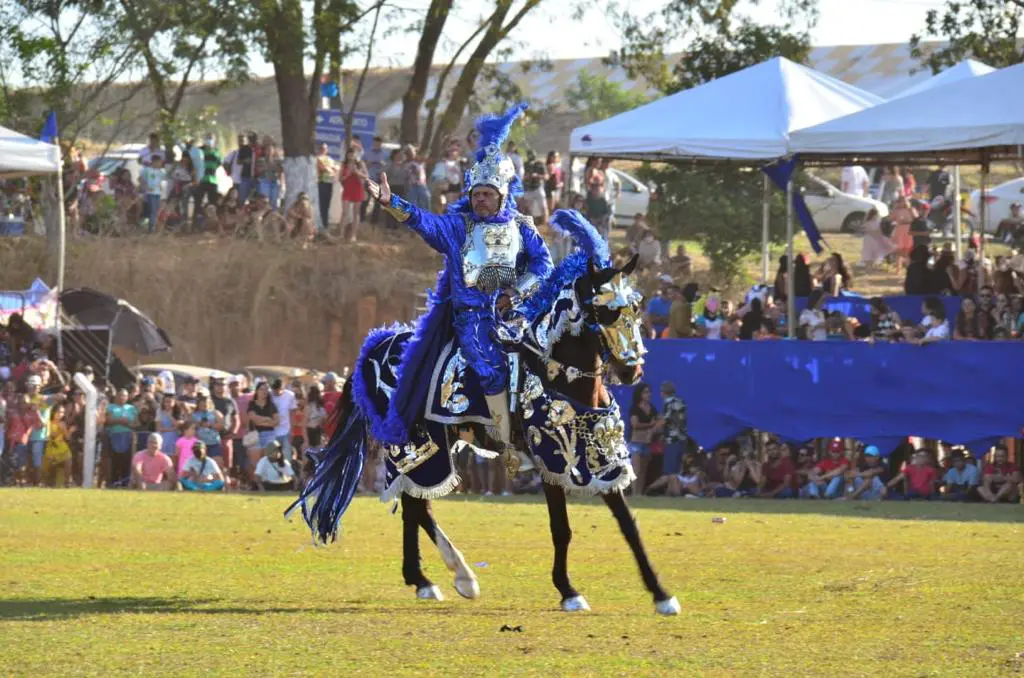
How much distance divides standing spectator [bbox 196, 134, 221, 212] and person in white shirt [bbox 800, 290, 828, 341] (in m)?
14.2

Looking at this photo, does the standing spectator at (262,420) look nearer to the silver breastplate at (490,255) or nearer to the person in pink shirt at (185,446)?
the person in pink shirt at (185,446)

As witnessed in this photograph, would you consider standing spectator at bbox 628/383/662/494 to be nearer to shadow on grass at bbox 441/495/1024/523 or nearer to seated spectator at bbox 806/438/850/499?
shadow on grass at bbox 441/495/1024/523

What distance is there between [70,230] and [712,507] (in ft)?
63.2

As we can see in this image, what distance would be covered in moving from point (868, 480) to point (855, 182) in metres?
23.5

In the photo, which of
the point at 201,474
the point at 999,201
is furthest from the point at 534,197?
the point at 999,201

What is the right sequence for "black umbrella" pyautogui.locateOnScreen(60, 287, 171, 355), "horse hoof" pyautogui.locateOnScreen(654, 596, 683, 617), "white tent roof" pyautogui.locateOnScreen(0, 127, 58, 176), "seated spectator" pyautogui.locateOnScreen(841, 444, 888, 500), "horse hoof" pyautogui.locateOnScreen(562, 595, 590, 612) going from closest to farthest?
"horse hoof" pyautogui.locateOnScreen(654, 596, 683, 617) → "horse hoof" pyautogui.locateOnScreen(562, 595, 590, 612) → "seated spectator" pyautogui.locateOnScreen(841, 444, 888, 500) → "white tent roof" pyautogui.locateOnScreen(0, 127, 58, 176) → "black umbrella" pyautogui.locateOnScreen(60, 287, 171, 355)

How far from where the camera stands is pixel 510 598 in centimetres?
1112

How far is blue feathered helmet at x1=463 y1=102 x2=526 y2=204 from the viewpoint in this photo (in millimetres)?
11164

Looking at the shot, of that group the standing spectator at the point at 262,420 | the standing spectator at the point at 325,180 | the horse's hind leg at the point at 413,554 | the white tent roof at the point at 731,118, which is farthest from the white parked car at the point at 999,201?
the horse's hind leg at the point at 413,554

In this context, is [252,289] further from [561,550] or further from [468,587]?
[561,550]

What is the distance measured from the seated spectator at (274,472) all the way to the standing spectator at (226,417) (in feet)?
1.84

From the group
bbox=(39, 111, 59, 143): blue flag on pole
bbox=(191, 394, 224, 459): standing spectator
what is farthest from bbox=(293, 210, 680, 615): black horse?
bbox=(39, 111, 59, 143): blue flag on pole

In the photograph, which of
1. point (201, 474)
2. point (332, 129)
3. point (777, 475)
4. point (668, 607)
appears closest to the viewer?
point (668, 607)

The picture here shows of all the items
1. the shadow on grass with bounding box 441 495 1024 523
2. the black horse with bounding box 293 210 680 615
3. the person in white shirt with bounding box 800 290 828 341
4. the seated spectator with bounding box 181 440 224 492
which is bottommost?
the seated spectator with bounding box 181 440 224 492
